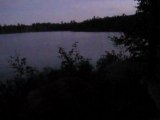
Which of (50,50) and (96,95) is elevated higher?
(96,95)

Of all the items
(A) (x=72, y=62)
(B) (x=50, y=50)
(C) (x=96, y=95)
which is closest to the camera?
(C) (x=96, y=95)

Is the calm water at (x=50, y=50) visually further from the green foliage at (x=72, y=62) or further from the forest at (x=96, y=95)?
the forest at (x=96, y=95)

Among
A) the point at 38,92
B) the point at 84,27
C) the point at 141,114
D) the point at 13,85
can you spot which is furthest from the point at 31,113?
the point at 84,27

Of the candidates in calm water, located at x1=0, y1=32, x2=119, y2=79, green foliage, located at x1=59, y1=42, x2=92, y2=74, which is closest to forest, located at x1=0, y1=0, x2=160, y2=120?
green foliage, located at x1=59, y1=42, x2=92, y2=74

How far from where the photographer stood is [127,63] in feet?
40.9

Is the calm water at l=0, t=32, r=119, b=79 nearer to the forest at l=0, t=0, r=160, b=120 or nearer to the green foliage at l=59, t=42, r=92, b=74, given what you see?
the green foliage at l=59, t=42, r=92, b=74

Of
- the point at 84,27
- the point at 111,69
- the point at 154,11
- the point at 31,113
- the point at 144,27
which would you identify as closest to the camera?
the point at 31,113

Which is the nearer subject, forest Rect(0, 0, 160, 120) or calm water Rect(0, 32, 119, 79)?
forest Rect(0, 0, 160, 120)

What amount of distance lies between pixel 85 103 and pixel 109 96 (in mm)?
889

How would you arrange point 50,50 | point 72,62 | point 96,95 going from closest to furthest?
point 96,95 → point 72,62 → point 50,50

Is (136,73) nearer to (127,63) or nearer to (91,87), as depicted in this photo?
(127,63)

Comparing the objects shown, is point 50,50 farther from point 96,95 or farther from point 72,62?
point 96,95

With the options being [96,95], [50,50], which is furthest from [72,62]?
[50,50]

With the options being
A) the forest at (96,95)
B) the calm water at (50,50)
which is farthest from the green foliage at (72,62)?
the calm water at (50,50)
